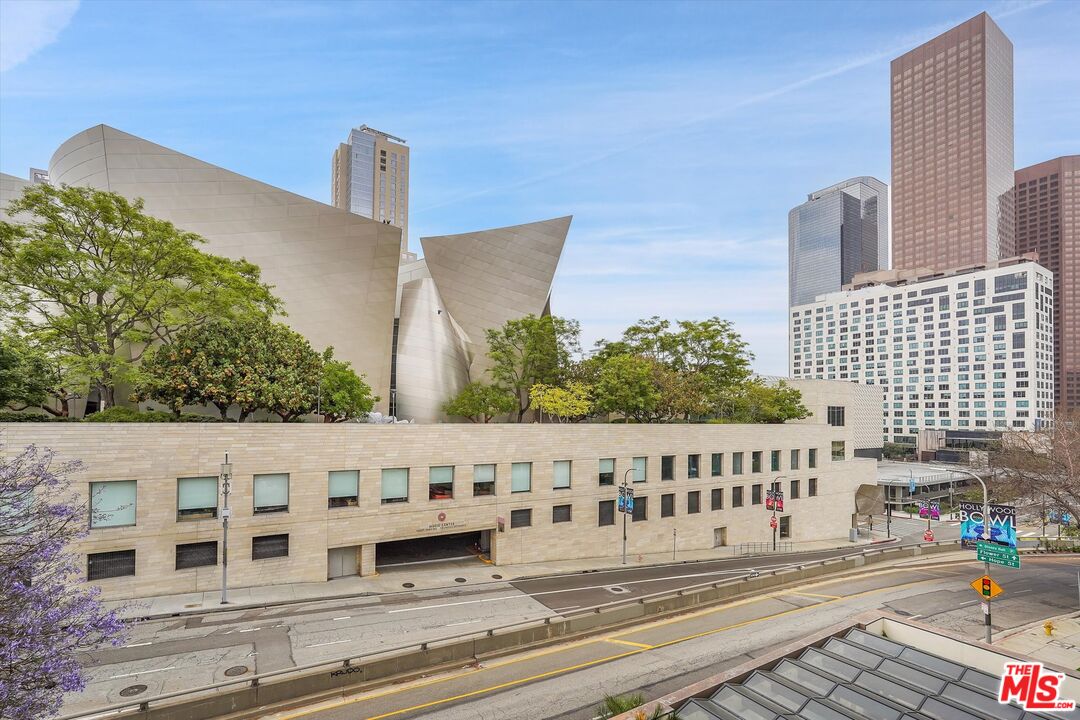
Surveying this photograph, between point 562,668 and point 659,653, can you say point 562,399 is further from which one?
point 562,668

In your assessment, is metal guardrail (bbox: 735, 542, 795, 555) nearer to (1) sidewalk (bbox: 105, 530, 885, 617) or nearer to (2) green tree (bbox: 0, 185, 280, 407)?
(1) sidewalk (bbox: 105, 530, 885, 617)

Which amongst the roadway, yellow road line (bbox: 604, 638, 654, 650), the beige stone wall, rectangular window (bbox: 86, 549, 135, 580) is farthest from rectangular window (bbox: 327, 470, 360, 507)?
yellow road line (bbox: 604, 638, 654, 650)

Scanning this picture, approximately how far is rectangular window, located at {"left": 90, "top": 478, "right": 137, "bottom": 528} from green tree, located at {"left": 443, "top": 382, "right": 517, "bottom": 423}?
2803cm

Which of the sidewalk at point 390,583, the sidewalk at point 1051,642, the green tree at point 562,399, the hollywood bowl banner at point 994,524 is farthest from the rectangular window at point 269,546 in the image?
the sidewalk at point 1051,642

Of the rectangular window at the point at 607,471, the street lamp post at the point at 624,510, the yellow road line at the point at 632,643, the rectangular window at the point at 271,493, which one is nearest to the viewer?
the yellow road line at the point at 632,643

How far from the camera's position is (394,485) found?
1164 inches

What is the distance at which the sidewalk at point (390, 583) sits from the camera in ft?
72.6

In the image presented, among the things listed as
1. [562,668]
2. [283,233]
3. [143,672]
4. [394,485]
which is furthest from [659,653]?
[283,233]

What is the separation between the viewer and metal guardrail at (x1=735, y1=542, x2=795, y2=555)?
43.3 meters

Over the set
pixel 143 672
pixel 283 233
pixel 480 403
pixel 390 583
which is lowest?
pixel 390 583

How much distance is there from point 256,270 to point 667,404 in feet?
112

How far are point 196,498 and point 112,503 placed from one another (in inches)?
119

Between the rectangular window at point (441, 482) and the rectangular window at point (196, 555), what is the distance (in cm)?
1050

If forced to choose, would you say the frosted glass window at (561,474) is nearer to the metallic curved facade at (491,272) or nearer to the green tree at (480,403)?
the green tree at (480,403)
